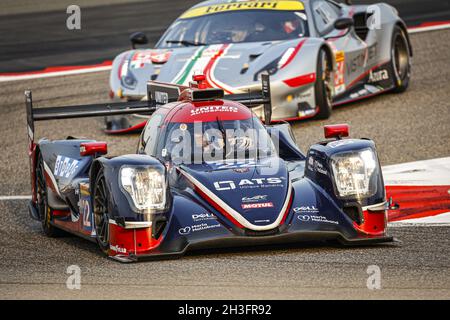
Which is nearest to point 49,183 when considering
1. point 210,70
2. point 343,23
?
point 210,70

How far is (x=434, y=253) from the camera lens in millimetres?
8812

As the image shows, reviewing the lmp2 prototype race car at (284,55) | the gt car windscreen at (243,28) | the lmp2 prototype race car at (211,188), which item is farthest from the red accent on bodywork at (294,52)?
the lmp2 prototype race car at (211,188)

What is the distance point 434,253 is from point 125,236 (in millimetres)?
2205

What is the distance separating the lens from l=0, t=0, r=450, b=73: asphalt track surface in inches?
838

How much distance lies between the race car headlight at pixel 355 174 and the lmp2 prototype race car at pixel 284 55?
188 inches

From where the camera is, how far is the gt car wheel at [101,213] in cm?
917

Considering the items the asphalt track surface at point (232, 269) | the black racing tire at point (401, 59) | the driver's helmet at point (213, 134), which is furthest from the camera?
the black racing tire at point (401, 59)

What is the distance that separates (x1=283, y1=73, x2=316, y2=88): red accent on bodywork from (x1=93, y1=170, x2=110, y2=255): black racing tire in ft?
17.3

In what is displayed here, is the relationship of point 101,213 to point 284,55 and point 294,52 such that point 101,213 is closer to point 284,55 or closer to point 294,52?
point 284,55

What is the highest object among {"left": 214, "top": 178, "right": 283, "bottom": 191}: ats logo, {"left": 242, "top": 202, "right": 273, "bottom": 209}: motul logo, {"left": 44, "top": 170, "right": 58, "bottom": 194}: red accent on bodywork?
{"left": 214, "top": 178, "right": 283, "bottom": 191}: ats logo

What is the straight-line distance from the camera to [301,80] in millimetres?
14438

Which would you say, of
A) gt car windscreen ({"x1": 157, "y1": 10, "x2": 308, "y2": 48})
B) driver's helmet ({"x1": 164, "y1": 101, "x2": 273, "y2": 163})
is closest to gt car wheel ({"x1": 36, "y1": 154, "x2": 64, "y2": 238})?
driver's helmet ({"x1": 164, "y1": 101, "x2": 273, "y2": 163})

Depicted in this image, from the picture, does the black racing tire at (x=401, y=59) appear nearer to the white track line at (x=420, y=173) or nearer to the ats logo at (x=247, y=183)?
the white track line at (x=420, y=173)

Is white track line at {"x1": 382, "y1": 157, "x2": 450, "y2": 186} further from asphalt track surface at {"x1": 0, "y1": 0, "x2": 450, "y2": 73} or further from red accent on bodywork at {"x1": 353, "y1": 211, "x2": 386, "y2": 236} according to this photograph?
asphalt track surface at {"x1": 0, "y1": 0, "x2": 450, "y2": 73}
